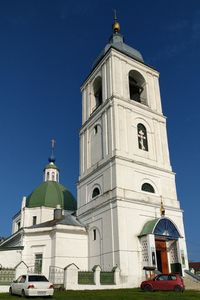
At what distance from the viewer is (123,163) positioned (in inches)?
1115

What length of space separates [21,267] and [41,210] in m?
18.8

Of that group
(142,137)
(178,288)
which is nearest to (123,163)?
(142,137)

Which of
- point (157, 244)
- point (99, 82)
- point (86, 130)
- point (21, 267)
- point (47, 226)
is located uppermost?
point (99, 82)

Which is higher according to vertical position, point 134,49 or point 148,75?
point 134,49

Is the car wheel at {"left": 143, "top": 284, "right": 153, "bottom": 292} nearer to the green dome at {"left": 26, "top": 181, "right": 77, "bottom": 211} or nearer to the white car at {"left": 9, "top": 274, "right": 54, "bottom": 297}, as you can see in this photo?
the white car at {"left": 9, "top": 274, "right": 54, "bottom": 297}

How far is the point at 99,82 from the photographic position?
37906 millimetres

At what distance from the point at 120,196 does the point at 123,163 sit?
339 cm

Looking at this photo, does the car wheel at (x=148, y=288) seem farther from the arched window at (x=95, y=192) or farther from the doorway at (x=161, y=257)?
the arched window at (x=95, y=192)

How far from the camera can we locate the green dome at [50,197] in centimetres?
4075

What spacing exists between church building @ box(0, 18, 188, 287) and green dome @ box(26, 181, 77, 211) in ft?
21.3

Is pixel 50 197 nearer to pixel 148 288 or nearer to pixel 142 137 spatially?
pixel 142 137

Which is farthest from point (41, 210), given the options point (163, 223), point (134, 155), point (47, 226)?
point (163, 223)

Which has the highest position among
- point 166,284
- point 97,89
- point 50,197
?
point 97,89

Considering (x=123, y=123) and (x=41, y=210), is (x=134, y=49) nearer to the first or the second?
(x=123, y=123)
